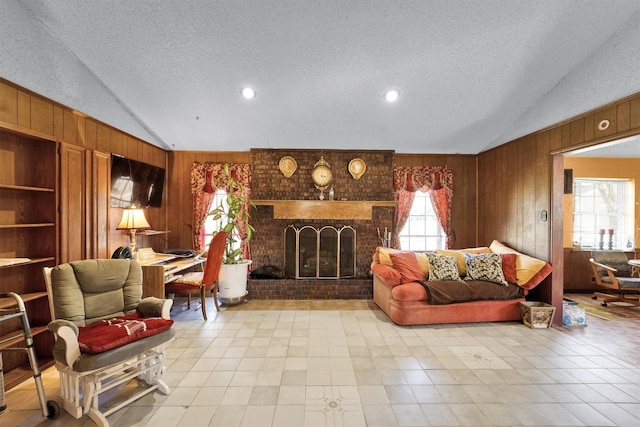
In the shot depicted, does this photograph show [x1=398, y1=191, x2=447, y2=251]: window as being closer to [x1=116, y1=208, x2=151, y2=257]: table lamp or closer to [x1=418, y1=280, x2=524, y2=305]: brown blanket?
[x1=418, y1=280, x2=524, y2=305]: brown blanket

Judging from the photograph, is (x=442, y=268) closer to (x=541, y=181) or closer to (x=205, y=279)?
(x=541, y=181)

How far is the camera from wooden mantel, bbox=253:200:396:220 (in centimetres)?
474

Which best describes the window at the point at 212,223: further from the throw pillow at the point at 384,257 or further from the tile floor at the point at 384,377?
the throw pillow at the point at 384,257

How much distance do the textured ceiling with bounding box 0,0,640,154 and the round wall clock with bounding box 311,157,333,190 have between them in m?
0.86

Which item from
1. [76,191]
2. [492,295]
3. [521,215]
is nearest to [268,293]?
[76,191]

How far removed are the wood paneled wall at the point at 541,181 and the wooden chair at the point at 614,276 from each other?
146cm

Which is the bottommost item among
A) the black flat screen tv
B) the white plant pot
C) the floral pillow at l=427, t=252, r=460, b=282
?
the white plant pot

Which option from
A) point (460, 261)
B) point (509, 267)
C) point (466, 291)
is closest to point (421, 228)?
point (460, 261)

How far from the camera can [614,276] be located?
4.21 m

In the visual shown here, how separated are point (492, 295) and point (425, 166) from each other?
2478 millimetres

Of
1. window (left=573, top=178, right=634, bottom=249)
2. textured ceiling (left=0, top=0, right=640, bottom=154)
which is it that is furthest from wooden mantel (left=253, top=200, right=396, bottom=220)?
window (left=573, top=178, right=634, bottom=249)

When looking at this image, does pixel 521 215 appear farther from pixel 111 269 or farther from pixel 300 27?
pixel 111 269

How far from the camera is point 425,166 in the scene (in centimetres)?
516

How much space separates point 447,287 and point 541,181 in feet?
6.26
